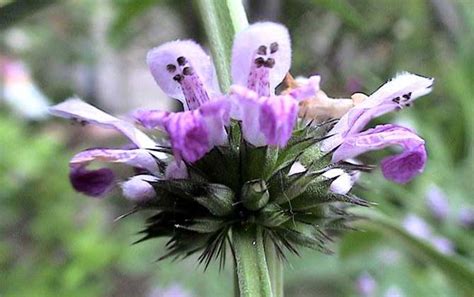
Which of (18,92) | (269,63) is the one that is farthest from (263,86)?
(18,92)

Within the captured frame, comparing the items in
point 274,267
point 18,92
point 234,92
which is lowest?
point 274,267

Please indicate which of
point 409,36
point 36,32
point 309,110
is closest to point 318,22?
point 409,36

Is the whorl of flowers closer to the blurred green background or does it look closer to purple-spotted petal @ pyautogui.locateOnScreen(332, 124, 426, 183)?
purple-spotted petal @ pyautogui.locateOnScreen(332, 124, 426, 183)

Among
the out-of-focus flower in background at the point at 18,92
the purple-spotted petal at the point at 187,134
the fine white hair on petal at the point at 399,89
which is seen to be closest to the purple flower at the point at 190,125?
→ the purple-spotted petal at the point at 187,134

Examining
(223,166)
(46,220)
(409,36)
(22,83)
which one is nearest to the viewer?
(223,166)

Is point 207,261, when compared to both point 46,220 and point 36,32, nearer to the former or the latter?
point 46,220


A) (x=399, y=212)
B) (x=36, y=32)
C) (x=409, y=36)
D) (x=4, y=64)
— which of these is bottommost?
(x=399, y=212)

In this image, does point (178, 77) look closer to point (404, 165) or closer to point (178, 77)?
point (178, 77)
